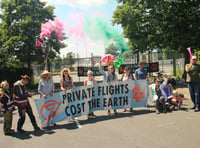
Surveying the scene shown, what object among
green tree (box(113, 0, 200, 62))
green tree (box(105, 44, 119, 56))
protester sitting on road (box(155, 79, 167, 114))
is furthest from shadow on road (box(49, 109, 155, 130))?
green tree (box(113, 0, 200, 62))

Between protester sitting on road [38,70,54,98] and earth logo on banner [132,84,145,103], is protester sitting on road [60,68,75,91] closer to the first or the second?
protester sitting on road [38,70,54,98]

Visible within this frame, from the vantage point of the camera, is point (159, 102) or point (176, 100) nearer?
point (159, 102)

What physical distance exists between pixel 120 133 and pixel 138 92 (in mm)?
2825

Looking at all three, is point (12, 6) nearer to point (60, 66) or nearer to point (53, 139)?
point (60, 66)

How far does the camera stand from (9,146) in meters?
4.84

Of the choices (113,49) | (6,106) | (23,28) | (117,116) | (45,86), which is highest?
(23,28)

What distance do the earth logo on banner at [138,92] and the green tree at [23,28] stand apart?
13223 mm

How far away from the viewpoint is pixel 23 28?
19.6m

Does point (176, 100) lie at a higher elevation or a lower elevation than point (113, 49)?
lower

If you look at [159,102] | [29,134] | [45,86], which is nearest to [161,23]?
[159,102]

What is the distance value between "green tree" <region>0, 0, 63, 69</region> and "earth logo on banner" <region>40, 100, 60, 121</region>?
1377cm

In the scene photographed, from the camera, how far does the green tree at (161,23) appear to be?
14.7m

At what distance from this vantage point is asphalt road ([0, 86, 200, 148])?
15.3 feet

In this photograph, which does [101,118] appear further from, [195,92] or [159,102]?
[195,92]
